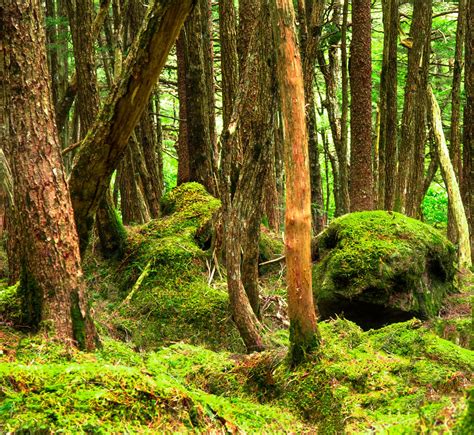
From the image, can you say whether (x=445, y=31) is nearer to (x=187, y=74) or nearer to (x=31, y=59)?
(x=187, y=74)

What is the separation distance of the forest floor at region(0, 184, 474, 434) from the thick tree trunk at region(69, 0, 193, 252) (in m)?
1.21

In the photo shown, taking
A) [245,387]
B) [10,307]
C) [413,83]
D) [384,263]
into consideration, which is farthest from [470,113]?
[10,307]

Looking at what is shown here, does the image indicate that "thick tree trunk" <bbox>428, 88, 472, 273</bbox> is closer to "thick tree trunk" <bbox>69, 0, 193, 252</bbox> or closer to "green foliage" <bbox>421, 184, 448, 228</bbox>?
"thick tree trunk" <bbox>69, 0, 193, 252</bbox>

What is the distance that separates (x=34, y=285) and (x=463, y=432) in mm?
3450

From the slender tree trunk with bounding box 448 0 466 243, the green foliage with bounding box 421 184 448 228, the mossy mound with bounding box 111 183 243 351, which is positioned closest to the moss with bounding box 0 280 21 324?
the mossy mound with bounding box 111 183 243 351

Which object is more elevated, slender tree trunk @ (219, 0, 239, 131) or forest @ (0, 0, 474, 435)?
slender tree trunk @ (219, 0, 239, 131)

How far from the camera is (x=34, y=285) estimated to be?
15.5 ft

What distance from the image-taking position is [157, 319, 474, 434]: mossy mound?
14.5 feet

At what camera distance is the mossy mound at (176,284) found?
787cm

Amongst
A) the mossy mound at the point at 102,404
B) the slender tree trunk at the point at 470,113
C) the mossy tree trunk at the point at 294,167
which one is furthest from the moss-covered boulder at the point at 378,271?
the mossy mound at the point at 102,404

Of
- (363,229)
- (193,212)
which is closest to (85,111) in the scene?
(193,212)

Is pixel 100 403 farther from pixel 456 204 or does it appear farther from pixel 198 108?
pixel 456 204

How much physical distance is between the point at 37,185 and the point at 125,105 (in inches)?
48.6

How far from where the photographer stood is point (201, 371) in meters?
5.18
